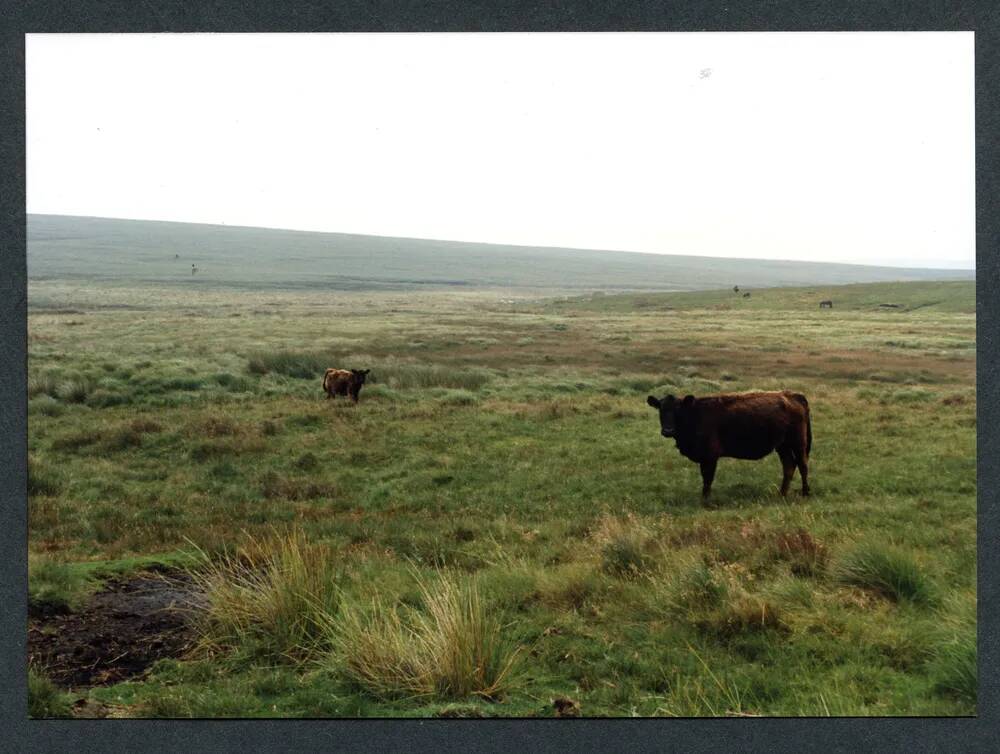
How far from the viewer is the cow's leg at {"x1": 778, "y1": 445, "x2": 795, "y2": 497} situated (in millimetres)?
7116

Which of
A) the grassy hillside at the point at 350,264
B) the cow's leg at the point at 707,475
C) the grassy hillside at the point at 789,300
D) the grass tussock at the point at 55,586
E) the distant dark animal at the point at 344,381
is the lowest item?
the grass tussock at the point at 55,586

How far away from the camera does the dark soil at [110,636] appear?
5.32m

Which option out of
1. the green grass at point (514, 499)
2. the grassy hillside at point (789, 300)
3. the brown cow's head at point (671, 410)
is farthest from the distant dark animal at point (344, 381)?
the brown cow's head at point (671, 410)

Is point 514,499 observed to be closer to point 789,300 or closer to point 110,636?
point 110,636

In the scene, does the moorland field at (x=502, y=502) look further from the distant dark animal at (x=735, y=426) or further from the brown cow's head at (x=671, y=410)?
the brown cow's head at (x=671, y=410)

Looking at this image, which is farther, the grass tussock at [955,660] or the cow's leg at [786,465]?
the cow's leg at [786,465]

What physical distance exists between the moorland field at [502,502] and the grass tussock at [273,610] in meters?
0.02

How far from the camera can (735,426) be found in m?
7.68

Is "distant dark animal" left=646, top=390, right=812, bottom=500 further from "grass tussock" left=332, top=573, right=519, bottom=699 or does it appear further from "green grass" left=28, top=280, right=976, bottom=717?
"grass tussock" left=332, top=573, right=519, bottom=699

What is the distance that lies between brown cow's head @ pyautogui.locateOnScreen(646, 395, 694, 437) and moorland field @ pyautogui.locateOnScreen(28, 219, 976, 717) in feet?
1.78
